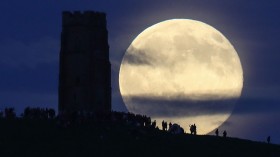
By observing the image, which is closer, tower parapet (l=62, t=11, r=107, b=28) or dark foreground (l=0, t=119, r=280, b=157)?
Result: dark foreground (l=0, t=119, r=280, b=157)

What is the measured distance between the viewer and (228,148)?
66250mm

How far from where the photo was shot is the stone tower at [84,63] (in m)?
90.5

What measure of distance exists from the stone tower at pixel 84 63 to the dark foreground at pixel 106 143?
22742mm

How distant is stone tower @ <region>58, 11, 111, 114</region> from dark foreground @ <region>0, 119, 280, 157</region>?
22.7m

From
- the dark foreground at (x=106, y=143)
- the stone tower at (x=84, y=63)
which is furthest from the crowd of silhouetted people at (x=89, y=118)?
the stone tower at (x=84, y=63)

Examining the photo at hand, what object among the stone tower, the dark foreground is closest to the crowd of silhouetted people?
the dark foreground

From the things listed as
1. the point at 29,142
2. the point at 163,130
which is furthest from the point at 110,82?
the point at 29,142

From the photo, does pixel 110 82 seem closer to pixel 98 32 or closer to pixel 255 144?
pixel 98 32

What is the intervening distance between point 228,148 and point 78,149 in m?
11.8

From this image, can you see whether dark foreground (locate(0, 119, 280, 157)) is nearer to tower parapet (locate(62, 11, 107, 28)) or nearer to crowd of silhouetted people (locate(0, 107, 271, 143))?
crowd of silhouetted people (locate(0, 107, 271, 143))

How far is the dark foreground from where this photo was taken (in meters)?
59.8

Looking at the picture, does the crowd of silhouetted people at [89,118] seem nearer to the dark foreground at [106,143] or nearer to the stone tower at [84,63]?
the dark foreground at [106,143]

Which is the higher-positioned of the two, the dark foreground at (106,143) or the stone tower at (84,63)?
the stone tower at (84,63)

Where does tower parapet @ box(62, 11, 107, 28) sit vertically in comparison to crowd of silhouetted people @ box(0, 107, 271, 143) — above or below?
above
